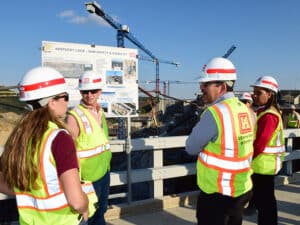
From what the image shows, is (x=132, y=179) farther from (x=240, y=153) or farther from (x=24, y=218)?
(x=24, y=218)

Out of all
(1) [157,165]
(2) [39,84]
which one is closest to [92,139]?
(2) [39,84]

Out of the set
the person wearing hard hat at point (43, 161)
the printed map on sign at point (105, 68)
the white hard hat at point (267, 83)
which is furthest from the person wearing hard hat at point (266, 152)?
the person wearing hard hat at point (43, 161)

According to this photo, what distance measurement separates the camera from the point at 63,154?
2.07 m

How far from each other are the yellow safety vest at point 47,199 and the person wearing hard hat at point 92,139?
144 cm

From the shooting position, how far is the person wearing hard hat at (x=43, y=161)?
2086 mm

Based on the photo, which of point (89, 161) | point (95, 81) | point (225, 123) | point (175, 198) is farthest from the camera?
point (175, 198)

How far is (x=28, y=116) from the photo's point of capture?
7.19ft

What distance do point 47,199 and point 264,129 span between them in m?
2.87

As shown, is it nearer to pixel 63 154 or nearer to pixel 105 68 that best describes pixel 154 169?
pixel 105 68

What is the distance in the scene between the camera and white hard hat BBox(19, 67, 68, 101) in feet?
7.30

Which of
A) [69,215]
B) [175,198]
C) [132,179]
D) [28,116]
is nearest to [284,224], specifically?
[175,198]

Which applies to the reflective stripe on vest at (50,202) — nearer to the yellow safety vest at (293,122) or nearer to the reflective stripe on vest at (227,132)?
the reflective stripe on vest at (227,132)

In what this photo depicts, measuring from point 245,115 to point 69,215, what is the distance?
66.7 inches

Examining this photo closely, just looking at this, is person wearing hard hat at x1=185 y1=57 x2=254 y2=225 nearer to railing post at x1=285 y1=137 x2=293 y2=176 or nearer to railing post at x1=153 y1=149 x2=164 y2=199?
railing post at x1=153 y1=149 x2=164 y2=199
